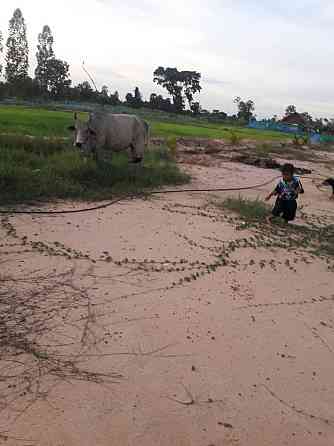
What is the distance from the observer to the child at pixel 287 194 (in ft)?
23.3

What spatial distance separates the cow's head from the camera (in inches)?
347

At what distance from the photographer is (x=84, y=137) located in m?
8.91

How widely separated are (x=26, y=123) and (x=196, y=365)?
15765 mm

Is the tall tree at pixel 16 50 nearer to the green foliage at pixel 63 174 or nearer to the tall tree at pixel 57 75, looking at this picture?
the tall tree at pixel 57 75

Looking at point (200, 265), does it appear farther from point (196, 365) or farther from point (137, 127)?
point (137, 127)

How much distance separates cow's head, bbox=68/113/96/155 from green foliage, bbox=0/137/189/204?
0.85 ft

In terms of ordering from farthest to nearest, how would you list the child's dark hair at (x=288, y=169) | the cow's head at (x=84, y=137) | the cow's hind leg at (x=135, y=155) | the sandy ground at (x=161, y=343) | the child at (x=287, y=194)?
the cow's hind leg at (x=135, y=155) < the cow's head at (x=84, y=137) < the child at (x=287, y=194) < the child's dark hair at (x=288, y=169) < the sandy ground at (x=161, y=343)

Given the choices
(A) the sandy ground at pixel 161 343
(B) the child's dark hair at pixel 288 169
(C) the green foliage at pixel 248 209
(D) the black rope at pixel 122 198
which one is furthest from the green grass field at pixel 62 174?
(B) the child's dark hair at pixel 288 169

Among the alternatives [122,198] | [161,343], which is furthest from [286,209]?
[161,343]

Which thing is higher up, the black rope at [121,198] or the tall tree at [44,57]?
the tall tree at [44,57]

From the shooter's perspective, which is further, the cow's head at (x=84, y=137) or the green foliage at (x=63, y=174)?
the cow's head at (x=84, y=137)

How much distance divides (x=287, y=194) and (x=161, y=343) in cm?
462

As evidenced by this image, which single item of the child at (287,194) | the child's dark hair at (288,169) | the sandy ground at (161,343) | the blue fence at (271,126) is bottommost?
the sandy ground at (161,343)

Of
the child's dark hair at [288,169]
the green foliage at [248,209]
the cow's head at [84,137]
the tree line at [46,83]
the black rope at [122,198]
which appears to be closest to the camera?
the black rope at [122,198]
